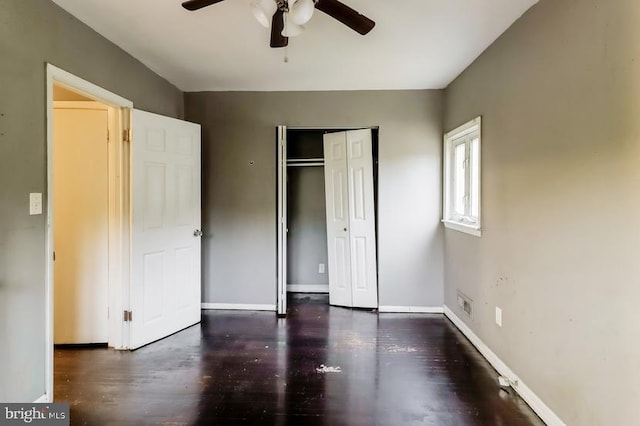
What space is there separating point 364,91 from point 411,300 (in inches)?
92.9

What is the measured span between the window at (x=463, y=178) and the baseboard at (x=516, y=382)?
892 millimetres

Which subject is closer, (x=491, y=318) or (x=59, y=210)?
(x=491, y=318)

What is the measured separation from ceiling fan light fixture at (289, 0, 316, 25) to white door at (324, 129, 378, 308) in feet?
7.21

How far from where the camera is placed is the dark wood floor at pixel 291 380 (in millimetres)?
1976

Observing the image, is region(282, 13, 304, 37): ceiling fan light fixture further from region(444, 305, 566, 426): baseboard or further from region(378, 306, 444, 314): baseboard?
region(378, 306, 444, 314): baseboard

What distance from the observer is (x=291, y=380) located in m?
2.35

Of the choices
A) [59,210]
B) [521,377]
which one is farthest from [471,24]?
[59,210]

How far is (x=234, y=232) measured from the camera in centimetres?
387

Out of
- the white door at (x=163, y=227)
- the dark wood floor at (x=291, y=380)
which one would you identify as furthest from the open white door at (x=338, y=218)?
the white door at (x=163, y=227)

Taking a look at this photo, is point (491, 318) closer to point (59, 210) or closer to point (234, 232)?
point (234, 232)

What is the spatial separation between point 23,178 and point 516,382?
3.18 metres

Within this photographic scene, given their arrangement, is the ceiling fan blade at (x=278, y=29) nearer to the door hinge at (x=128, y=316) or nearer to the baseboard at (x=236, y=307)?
the door hinge at (x=128, y=316)

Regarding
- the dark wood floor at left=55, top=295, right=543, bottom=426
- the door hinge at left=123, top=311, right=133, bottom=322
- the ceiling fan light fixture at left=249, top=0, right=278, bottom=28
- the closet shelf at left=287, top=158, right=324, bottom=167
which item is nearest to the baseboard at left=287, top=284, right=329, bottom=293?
the dark wood floor at left=55, top=295, right=543, bottom=426

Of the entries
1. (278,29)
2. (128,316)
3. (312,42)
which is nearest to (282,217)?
(128,316)
